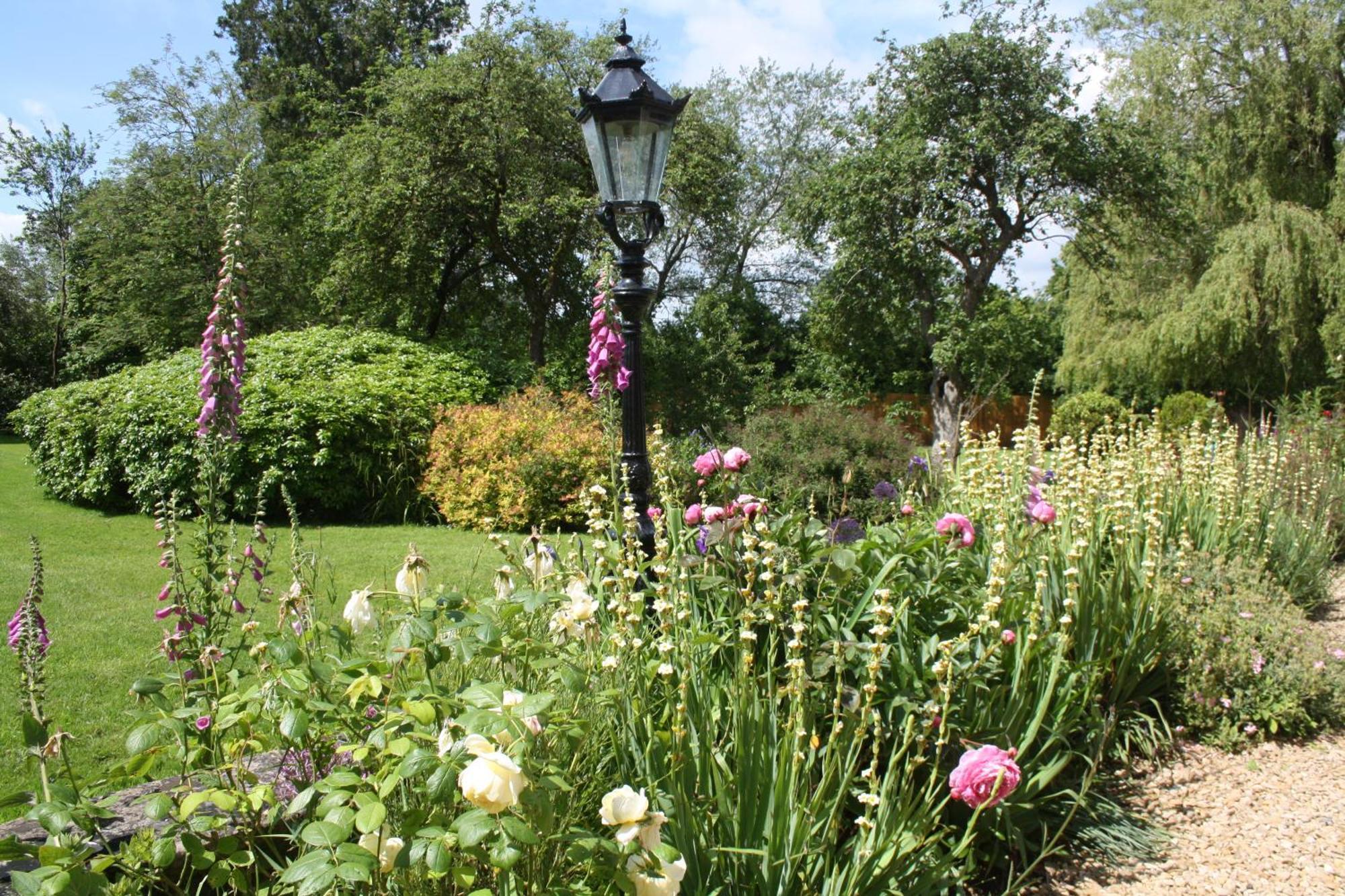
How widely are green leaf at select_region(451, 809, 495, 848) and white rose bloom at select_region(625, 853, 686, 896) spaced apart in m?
0.30

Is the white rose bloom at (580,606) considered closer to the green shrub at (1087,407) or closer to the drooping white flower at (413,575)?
the drooping white flower at (413,575)

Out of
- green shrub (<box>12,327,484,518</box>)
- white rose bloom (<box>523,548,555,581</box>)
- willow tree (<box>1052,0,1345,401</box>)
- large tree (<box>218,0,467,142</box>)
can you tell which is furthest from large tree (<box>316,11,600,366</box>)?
white rose bloom (<box>523,548,555,581</box>)

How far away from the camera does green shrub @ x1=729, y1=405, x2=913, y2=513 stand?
8.06m

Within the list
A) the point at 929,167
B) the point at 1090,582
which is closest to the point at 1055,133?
the point at 929,167

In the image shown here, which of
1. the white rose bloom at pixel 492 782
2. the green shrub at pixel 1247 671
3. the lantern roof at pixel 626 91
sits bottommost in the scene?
the green shrub at pixel 1247 671

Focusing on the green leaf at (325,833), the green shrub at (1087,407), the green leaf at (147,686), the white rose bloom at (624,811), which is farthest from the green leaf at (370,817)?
the green shrub at (1087,407)

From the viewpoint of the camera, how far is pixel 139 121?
20969mm

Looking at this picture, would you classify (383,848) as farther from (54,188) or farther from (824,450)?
(54,188)

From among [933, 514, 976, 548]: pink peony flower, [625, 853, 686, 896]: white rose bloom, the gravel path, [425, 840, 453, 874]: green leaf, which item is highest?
[933, 514, 976, 548]: pink peony flower

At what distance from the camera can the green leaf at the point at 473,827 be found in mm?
1332

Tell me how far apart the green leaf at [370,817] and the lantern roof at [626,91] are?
10.1 feet

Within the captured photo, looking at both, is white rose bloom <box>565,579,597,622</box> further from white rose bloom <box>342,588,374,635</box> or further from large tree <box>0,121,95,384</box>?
large tree <box>0,121,95,384</box>

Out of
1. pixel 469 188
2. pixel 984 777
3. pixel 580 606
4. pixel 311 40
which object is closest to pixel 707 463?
pixel 580 606

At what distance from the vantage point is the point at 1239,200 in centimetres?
1574
